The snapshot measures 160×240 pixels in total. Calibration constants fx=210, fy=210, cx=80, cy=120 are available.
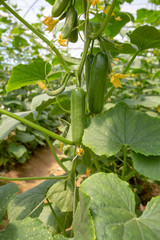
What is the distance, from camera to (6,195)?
91cm

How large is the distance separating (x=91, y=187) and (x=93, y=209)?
74 millimetres

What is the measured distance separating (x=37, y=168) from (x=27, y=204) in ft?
7.96

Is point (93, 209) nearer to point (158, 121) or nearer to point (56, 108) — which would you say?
point (158, 121)

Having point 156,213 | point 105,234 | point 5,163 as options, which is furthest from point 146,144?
point 5,163

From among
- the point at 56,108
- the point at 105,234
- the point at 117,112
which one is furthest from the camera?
the point at 56,108

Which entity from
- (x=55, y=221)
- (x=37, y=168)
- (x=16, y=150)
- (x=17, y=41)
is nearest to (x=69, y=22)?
(x=55, y=221)

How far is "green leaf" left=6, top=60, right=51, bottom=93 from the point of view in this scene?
95cm

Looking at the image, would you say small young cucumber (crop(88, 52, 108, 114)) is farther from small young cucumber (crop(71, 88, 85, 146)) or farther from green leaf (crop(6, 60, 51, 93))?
green leaf (crop(6, 60, 51, 93))

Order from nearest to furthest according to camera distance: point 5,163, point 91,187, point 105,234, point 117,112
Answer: point 105,234
point 91,187
point 117,112
point 5,163

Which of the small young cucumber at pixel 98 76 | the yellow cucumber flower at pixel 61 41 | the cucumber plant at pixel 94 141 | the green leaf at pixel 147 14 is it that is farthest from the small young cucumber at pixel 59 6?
the green leaf at pixel 147 14

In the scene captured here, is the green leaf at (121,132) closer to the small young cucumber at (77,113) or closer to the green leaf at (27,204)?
the small young cucumber at (77,113)

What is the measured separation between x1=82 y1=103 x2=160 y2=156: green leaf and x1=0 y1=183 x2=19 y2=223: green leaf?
39cm

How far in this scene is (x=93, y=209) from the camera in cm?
58

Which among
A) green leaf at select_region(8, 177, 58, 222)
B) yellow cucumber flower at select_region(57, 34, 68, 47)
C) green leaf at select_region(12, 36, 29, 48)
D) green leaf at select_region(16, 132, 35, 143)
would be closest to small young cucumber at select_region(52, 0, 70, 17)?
yellow cucumber flower at select_region(57, 34, 68, 47)
